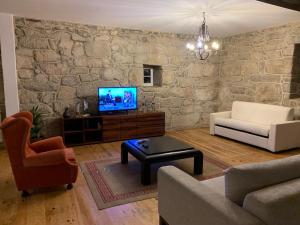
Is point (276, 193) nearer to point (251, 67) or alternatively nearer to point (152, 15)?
point (152, 15)

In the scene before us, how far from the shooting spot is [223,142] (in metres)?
4.85

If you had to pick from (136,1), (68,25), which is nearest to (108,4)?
(136,1)

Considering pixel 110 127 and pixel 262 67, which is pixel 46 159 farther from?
pixel 262 67

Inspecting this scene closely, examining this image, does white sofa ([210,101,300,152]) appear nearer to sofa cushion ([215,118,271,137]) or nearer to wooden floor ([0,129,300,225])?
sofa cushion ([215,118,271,137])

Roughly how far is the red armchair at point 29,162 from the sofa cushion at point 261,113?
386 cm

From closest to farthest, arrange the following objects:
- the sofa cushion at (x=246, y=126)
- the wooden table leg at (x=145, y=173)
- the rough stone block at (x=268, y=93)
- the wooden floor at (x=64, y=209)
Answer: the wooden floor at (x=64, y=209) < the wooden table leg at (x=145, y=173) < the sofa cushion at (x=246, y=126) < the rough stone block at (x=268, y=93)

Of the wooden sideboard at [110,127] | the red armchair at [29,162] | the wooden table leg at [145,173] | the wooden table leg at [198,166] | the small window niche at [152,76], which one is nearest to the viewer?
the red armchair at [29,162]

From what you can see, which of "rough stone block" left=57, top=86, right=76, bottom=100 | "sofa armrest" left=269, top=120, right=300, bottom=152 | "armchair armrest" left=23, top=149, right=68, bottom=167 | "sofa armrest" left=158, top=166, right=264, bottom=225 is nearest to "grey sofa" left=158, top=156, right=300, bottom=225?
"sofa armrest" left=158, top=166, right=264, bottom=225

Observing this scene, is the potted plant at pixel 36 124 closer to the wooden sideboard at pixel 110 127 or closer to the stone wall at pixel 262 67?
the wooden sideboard at pixel 110 127

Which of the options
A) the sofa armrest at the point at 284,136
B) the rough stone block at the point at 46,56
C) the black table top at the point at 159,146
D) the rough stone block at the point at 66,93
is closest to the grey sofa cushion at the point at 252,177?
the black table top at the point at 159,146

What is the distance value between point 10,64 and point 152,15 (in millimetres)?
2659

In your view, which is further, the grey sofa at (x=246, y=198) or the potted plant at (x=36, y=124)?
the potted plant at (x=36, y=124)

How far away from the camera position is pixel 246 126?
15.1 feet

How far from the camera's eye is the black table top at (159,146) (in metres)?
3.07
